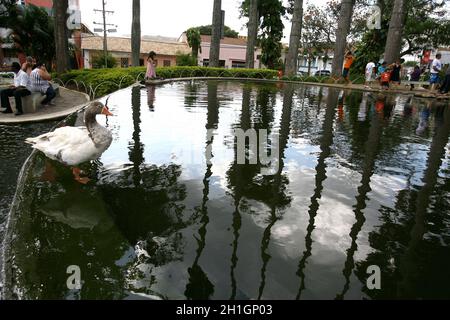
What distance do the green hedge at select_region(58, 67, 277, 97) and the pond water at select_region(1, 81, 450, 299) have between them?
6.60m

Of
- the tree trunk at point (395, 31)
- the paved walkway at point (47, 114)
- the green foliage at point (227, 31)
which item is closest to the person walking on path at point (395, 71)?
the tree trunk at point (395, 31)

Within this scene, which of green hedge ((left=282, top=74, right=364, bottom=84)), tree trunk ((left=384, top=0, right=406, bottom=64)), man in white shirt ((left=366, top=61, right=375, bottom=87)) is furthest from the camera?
green hedge ((left=282, top=74, right=364, bottom=84))

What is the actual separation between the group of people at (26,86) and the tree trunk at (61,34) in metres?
7.08

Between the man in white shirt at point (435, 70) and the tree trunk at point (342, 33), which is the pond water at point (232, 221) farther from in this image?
the tree trunk at point (342, 33)

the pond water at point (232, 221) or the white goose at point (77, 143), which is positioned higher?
the white goose at point (77, 143)

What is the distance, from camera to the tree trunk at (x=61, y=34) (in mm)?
Answer: 15602

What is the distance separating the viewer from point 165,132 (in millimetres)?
7309

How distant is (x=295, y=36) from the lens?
25312 mm

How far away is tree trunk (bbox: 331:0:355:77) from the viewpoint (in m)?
21.8

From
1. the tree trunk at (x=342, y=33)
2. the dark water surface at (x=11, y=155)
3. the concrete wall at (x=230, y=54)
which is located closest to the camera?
the dark water surface at (x=11, y=155)

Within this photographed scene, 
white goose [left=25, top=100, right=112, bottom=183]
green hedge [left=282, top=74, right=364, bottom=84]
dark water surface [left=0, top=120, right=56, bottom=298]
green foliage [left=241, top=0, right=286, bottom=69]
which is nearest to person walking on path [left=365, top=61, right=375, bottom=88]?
green hedge [left=282, top=74, right=364, bottom=84]

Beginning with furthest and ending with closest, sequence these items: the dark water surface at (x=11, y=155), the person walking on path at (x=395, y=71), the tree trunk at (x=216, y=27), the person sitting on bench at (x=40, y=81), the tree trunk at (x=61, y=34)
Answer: the tree trunk at (x=216, y=27)
the person walking on path at (x=395, y=71)
the tree trunk at (x=61, y=34)
the person sitting on bench at (x=40, y=81)
the dark water surface at (x=11, y=155)

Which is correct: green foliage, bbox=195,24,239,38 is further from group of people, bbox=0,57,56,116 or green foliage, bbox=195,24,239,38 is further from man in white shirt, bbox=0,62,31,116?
man in white shirt, bbox=0,62,31,116
